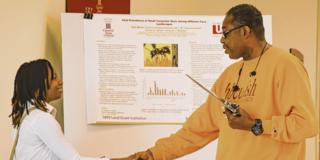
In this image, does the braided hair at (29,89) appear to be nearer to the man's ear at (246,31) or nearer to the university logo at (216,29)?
the man's ear at (246,31)

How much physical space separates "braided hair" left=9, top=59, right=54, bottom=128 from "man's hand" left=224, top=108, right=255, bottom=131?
995mm

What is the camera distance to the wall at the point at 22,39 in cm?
287

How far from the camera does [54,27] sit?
3566 millimetres

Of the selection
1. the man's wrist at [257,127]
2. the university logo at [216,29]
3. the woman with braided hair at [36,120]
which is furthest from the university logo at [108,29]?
the man's wrist at [257,127]

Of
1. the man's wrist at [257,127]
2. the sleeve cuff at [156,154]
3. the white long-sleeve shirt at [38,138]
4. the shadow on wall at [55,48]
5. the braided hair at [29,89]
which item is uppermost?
the shadow on wall at [55,48]

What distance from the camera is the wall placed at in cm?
287

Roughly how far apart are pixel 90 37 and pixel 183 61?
0.70 meters

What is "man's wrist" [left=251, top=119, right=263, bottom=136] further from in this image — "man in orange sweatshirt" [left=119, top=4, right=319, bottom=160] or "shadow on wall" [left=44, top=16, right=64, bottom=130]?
"shadow on wall" [left=44, top=16, right=64, bottom=130]

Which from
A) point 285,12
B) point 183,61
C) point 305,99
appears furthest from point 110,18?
point 305,99

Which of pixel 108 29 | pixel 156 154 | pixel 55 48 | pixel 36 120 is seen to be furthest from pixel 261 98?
pixel 55 48

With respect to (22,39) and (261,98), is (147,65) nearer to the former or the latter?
(22,39)

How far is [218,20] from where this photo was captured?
137 inches

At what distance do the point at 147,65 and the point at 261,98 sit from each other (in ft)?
4.93

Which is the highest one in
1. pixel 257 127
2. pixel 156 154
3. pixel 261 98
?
pixel 261 98
